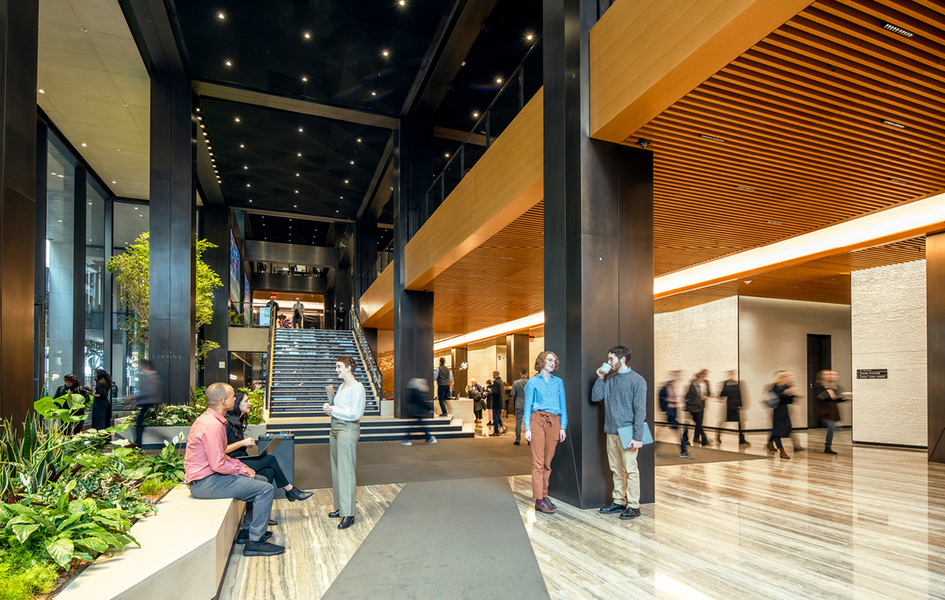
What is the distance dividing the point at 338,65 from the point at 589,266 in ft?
28.7

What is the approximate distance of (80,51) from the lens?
10.5 m

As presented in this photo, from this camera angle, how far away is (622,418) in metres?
4.99

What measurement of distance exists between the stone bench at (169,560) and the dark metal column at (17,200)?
2.05 metres

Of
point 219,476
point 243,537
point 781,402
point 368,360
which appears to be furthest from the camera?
point 368,360

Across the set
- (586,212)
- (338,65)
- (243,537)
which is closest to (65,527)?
(243,537)

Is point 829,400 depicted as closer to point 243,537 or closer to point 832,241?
point 832,241

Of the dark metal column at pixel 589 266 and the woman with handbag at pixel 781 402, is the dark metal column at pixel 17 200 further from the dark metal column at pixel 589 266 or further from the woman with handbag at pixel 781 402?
the woman with handbag at pixel 781 402

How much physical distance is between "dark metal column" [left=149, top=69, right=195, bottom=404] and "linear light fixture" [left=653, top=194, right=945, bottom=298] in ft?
35.8

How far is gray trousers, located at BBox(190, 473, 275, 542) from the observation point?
12.8ft

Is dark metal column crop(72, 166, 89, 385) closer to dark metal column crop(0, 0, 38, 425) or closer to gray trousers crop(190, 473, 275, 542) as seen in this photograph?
dark metal column crop(0, 0, 38, 425)

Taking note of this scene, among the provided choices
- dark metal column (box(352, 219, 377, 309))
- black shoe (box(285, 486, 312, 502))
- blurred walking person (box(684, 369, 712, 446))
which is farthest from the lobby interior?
dark metal column (box(352, 219, 377, 309))

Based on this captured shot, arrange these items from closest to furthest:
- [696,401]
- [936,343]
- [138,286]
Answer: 1. [936,343]
2. [696,401]
3. [138,286]

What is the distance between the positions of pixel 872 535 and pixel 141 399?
34.5 ft

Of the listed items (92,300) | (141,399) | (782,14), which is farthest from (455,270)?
(92,300)
